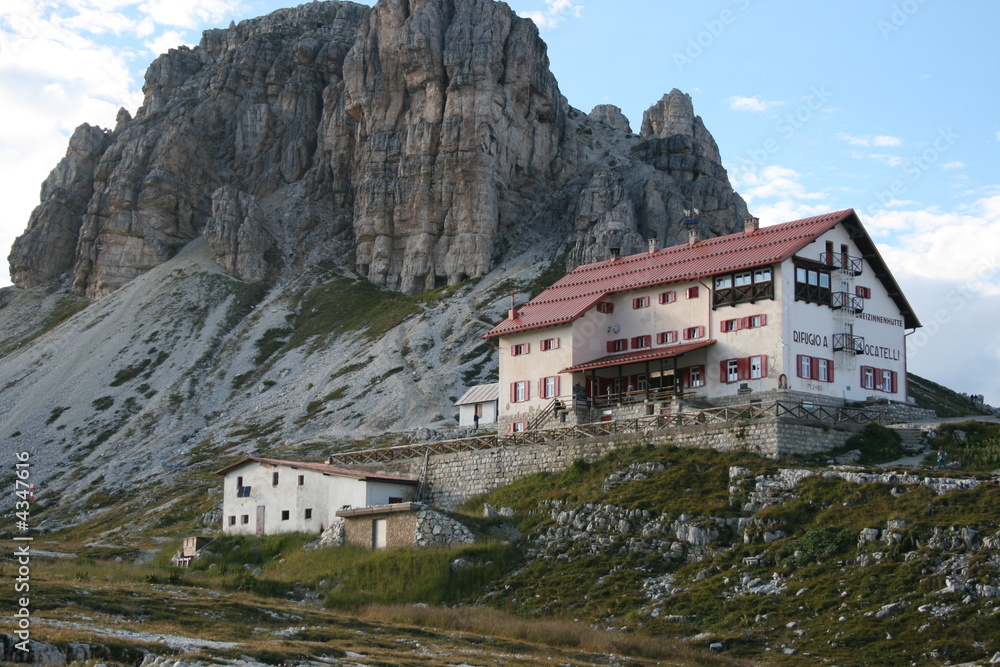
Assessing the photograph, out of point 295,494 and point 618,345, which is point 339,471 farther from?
point 618,345

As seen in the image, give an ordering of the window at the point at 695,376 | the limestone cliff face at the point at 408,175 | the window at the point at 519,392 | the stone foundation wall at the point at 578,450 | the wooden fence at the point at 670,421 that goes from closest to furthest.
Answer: the stone foundation wall at the point at 578,450, the wooden fence at the point at 670,421, the window at the point at 695,376, the window at the point at 519,392, the limestone cliff face at the point at 408,175

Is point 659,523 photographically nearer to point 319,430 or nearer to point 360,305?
point 319,430

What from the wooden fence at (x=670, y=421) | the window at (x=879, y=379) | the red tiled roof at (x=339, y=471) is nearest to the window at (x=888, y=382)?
the window at (x=879, y=379)

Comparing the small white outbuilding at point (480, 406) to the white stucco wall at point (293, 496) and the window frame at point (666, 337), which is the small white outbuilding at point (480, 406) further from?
the white stucco wall at point (293, 496)

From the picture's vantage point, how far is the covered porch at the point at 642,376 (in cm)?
7206

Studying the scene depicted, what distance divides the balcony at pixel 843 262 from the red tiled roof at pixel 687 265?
3.75 ft

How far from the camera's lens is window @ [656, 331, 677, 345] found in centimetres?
7479

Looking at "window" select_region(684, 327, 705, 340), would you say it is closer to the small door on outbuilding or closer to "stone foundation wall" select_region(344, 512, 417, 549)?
"stone foundation wall" select_region(344, 512, 417, 549)

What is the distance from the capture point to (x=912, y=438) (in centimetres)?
6309

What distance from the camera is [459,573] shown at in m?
57.4

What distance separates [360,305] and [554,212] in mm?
29452

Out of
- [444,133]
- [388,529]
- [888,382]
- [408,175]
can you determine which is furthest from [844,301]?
[408,175]

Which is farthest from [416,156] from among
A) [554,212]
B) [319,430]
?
[319,430]

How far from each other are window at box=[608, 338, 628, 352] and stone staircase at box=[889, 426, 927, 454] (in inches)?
739
